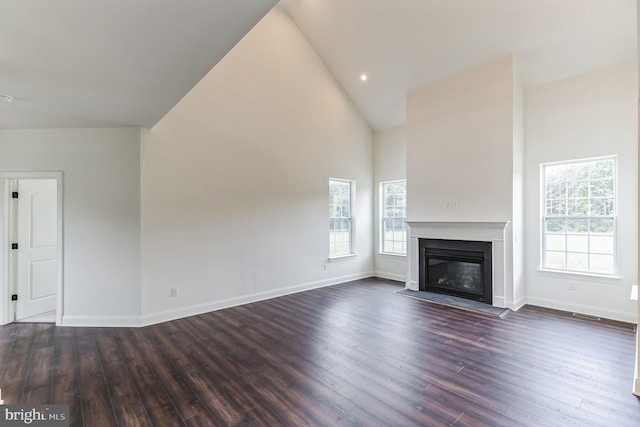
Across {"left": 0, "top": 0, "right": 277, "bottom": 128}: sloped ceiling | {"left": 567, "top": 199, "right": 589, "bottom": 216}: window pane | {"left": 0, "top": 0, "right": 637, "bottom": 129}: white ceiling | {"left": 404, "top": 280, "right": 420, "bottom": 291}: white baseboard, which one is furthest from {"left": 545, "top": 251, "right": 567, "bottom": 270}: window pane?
{"left": 0, "top": 0, "right": 277, "bottom": 128}: sloped ceiling

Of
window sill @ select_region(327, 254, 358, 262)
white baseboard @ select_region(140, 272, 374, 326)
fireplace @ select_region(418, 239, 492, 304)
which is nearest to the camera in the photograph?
white baseboard @ select_region(140, 272, 374, 326)

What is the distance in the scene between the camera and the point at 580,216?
14.3ft

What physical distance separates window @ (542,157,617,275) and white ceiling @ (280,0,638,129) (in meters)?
1.40

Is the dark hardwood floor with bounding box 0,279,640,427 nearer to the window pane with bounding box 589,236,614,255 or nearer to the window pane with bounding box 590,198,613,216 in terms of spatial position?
the window pane with bounding box 589,236,614,255

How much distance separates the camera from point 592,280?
4.16 metres

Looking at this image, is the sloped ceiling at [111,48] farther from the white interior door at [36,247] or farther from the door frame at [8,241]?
the white interior door at [36,247]

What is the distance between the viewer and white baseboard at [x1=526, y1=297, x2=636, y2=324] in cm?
390

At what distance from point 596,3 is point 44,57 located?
543 centimetres

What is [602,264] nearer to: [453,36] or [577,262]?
[577,262]

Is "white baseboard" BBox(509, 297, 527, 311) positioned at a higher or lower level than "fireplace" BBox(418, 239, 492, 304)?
lower

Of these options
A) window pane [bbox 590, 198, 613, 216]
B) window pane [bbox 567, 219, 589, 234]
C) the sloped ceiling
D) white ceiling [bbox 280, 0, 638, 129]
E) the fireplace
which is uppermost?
white ceiling [bbox 280, 0, 638, 129]

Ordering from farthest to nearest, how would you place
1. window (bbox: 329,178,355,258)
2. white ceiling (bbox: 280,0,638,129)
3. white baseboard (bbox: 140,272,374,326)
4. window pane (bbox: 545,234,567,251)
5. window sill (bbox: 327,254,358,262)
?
window (bbox: 329,178,355,258) < window sill (bbox: 327,254,358,262) < window pane (bbox: 545,234,567,251) < white baseboard (bbox: 140,272,374,326) < white ceiling (bbox: 280,0,638,129)

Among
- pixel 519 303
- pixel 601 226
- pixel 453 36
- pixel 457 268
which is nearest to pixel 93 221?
pixel 457 268

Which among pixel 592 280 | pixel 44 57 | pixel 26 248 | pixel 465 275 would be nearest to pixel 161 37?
pixel 44 57
